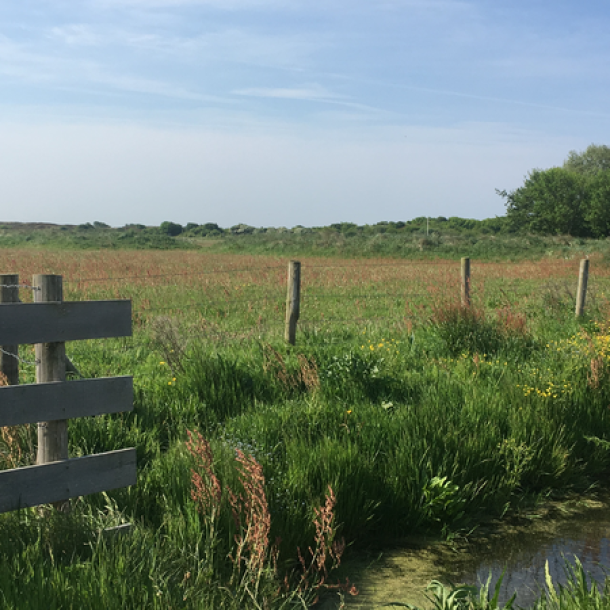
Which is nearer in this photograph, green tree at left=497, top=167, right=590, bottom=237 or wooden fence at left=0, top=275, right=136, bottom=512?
wooden fence at left=0, top=275, right=136, bottom=512

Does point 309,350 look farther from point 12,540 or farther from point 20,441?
point 12,540

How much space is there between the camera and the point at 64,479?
142 inches

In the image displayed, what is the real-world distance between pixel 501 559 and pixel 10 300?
153 inches

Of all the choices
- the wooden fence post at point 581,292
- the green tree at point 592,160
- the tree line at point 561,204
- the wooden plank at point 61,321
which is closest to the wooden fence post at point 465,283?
the wooden fence post at point 581,292

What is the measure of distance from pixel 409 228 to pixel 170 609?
76947mm

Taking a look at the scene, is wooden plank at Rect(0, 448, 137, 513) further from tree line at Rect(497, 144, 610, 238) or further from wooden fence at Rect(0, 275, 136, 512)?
tree line at Rect(497, 144, 610, 238)

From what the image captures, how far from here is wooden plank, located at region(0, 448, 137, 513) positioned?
3414 millimetres

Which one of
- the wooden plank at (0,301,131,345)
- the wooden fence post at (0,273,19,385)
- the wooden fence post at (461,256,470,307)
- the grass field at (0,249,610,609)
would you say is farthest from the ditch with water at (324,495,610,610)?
the wooden fence post at (461,256,470,307)

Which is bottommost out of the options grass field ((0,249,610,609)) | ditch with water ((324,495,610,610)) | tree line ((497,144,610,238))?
ditch with water ((324,495,610,610))

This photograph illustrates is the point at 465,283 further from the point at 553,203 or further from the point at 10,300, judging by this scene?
the point at 553,203

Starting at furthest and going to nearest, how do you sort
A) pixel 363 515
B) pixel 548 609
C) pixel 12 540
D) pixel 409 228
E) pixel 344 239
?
pixel 409 228, pixel 344 239, pixel 363 515, pixel 12 540, pixel 548 609

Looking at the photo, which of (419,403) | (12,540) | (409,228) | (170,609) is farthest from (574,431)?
(409,228)

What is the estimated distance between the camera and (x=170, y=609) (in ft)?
9.30

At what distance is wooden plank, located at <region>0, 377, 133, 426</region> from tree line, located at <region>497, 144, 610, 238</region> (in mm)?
65838
